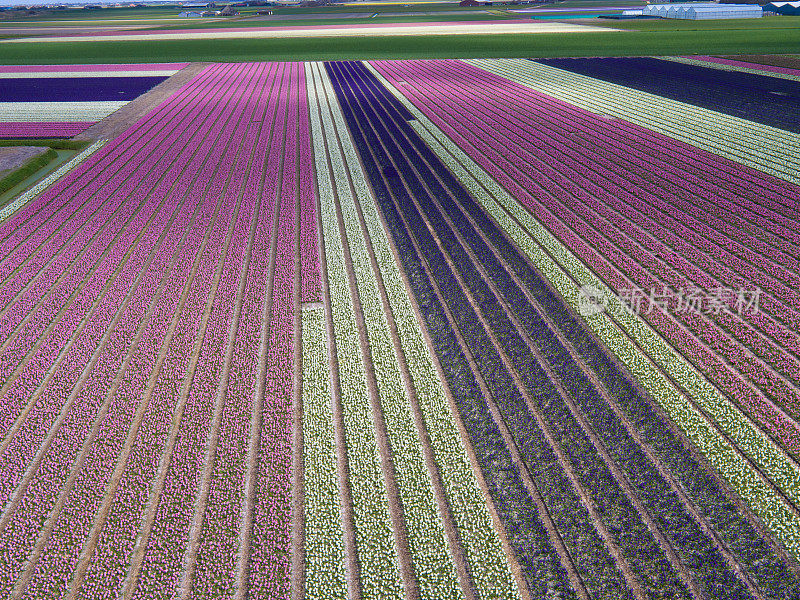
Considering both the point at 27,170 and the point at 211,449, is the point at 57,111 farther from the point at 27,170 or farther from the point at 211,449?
the point at 211,449

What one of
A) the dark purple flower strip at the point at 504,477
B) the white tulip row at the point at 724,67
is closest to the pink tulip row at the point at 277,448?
the dark purple flower strip at the point at 504,477

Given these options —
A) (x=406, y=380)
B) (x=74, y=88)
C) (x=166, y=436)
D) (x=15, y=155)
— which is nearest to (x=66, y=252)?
(x=166, y=436)

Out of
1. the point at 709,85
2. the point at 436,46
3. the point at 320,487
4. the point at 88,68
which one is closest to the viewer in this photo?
the point at 320,487

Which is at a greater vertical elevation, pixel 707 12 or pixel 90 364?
pixel 707 12

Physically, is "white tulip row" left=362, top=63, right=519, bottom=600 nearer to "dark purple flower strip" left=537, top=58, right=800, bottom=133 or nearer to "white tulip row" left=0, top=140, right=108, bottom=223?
"white tulip row" left=0, top=140, right=108, bottom=223

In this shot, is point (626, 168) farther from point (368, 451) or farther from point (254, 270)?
point (368, 451)

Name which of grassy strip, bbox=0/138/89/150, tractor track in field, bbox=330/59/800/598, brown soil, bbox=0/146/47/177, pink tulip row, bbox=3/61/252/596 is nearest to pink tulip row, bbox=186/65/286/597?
pink tulip row, bbox=3/61/252/596

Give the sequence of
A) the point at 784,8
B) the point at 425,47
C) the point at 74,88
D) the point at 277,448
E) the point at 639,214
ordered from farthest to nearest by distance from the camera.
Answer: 1. the point at 784,8
2. the point at 425,47
3. the point at 74,88
4. the point at 639,214
5. the point at 277,448
